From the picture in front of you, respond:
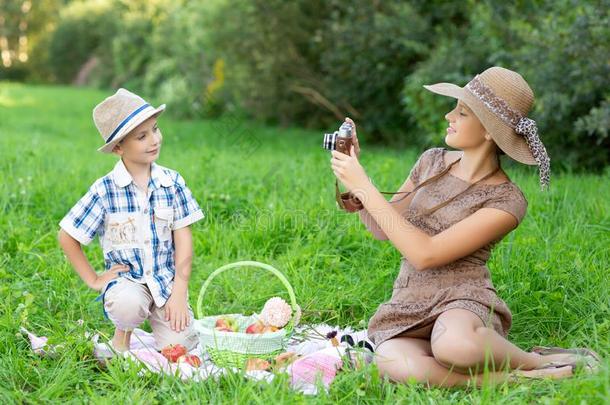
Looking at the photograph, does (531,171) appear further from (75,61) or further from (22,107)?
(75,61)

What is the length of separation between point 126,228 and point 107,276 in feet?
0.74

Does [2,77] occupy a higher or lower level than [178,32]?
lower

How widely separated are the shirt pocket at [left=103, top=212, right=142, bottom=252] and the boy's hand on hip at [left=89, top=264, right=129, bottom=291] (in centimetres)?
9

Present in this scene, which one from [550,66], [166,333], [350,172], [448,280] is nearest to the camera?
[350,172]

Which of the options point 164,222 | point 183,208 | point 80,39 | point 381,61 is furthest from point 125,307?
point 80,39

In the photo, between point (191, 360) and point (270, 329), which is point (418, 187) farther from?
point (191, 360)

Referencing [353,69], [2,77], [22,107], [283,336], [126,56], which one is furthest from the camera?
[2,77]

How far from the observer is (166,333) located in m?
3.46

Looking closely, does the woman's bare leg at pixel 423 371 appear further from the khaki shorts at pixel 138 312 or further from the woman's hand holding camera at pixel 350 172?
the khaki shorts at pixel 138 312

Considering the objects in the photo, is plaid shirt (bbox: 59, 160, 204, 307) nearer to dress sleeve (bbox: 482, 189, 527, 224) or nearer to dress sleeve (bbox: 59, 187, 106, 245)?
dress sleeve (bbox: 59, 187, 106, 245)

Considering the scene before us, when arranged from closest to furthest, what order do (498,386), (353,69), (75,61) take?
1. (498,386)
2. (353,69)
3. (75,61)

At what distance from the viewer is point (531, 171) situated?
622 cm

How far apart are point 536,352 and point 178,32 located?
1108 centimetres

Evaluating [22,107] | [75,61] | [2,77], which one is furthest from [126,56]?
[2,77]
